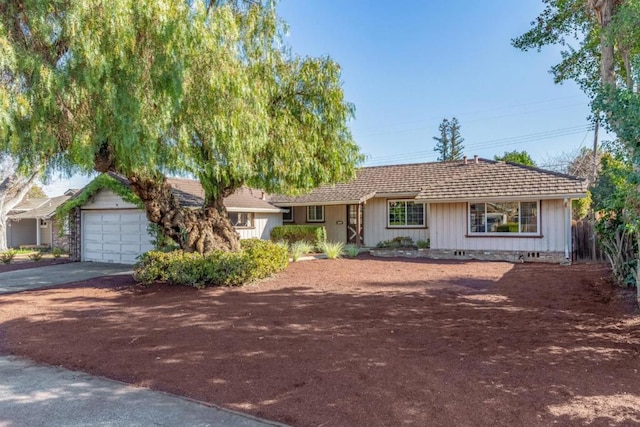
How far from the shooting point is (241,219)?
20.7 m

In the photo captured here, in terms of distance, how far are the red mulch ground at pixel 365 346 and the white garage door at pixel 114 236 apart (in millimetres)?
5794

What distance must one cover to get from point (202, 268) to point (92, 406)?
6.73m

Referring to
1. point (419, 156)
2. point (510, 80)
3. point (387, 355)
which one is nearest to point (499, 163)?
point (510, 80)

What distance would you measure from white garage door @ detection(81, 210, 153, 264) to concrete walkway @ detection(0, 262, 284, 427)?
1135 cm

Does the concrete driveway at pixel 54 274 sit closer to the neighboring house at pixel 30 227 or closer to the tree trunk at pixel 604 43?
the tree trunk at pixel 604 43

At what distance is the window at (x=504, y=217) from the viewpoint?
15945 mm

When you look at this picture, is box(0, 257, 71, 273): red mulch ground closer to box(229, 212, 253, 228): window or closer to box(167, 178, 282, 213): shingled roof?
box(167, 178, 282, 213): shingled roof

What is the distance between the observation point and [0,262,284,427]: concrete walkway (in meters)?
3.70

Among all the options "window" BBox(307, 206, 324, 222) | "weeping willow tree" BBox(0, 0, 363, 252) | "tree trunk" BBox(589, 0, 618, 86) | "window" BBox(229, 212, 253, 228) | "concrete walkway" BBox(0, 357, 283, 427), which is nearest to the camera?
"concrete walkway" BBox(0, 357, 283, 427)

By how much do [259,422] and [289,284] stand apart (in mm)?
7216

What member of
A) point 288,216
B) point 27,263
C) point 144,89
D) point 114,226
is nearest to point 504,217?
point 288,216

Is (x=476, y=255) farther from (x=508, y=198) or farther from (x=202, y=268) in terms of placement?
(x=202, y=268)

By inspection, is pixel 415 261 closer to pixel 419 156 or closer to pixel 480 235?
pixel 480 235

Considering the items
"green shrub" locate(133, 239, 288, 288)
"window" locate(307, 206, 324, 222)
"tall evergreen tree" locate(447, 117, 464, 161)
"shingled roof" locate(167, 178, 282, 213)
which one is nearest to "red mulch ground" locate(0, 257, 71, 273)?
"shingled roof" locate(167, 178, 282, 213)
